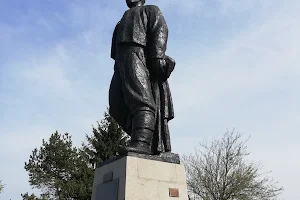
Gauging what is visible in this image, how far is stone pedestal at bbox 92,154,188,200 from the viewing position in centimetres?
437

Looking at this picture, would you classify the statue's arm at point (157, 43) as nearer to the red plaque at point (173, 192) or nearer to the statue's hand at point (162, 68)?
the statue's hand at point (162, 68)

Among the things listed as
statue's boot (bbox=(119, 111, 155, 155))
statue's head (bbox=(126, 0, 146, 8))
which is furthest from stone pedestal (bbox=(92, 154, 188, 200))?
statue's head (bbox=(126, 0, 146, 8))

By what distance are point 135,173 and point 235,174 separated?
59.5 feet

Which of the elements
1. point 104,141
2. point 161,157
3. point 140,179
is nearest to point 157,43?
point 161,157

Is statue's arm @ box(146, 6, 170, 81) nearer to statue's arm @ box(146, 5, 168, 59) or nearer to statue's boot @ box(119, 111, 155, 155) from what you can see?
statue's arm @ box(146, 5, 168, 59)

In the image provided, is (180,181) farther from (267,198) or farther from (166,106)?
(267,198)

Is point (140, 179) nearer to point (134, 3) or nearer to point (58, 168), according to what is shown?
point (134, 3)

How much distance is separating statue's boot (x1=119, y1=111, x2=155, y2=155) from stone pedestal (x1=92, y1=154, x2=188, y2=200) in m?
0.14

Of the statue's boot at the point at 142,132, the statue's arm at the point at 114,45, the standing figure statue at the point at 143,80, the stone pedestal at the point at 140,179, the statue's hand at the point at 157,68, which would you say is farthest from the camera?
the statue's arm at the point at 114,45

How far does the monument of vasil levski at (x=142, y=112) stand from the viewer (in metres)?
4.52

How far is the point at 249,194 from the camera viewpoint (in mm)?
20781

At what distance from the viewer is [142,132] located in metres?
4.85

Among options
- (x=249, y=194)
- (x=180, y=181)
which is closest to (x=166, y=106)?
(x=180, y=181)

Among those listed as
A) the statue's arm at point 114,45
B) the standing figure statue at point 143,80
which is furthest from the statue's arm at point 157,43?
the statue's arm at point 114,45
